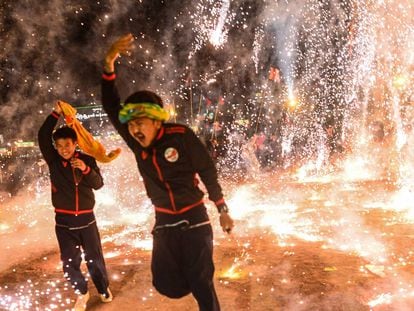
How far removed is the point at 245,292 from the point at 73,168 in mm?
2167

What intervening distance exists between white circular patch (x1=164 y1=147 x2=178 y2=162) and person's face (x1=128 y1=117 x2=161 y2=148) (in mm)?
162

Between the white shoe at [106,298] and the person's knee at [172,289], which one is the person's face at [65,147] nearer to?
the white shoe at [106,298]

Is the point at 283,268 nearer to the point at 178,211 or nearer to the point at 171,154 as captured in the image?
the point at 178,211

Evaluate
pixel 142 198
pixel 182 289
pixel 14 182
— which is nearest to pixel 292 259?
pixel 182 289

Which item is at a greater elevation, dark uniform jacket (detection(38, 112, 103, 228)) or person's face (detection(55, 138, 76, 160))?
person's face (detection(55, 138, 76, 160))

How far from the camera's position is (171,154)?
2.99 meters

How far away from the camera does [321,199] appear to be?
10844 mm

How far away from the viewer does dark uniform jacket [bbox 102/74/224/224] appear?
3018 millimetres

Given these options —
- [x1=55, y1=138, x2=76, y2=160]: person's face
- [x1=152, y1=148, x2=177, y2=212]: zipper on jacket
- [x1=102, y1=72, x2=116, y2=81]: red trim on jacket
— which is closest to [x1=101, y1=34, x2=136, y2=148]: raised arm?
[x1=102, y1=72, x2=116, y2=81]: red trim on jacket

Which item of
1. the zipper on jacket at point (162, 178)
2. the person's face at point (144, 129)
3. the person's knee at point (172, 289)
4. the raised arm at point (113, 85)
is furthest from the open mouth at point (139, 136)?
the person's knee at point (172, 289)

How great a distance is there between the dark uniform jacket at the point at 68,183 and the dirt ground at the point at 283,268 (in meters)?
0.96

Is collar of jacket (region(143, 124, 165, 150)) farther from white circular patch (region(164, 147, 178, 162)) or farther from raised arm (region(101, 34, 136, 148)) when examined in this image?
raised arm (region(101, 34, 136, 148))

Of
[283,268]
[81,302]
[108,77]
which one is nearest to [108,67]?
[108,77]

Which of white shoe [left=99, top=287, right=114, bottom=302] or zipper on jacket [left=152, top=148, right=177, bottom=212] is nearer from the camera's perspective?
zipper on jacket [left=152, top=148, right=177, bottom=212]
